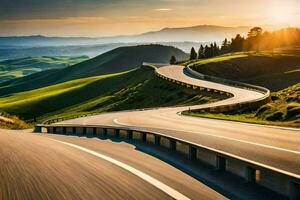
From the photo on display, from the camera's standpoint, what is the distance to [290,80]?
96.4m

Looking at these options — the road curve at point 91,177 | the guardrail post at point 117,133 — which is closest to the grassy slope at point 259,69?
the guardrail post at point 117,133

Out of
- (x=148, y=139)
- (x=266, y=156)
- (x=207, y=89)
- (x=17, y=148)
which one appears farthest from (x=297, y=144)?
(x=207, y=89)

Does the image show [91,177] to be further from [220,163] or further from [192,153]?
[192,153]

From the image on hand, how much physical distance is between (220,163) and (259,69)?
108446 millimetres

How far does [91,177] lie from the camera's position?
1188 cm

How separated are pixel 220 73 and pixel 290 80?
746 inches

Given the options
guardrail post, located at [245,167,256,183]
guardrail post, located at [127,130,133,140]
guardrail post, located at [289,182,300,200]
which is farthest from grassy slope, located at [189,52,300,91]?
guardrail post, located at [289,182,300,200]

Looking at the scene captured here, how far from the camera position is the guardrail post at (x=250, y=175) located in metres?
11.0

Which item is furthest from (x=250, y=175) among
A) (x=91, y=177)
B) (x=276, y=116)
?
(x=276, y=116)

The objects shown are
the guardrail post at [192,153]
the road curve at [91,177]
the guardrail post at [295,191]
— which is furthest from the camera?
the guardrail post at [192,153]

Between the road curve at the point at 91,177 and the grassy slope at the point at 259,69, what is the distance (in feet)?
272

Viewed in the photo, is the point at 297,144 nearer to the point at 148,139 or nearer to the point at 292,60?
the point at 148,139

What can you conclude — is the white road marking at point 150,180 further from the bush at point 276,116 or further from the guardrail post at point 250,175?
the bush at point 276,116

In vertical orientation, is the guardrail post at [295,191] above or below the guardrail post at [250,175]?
above
